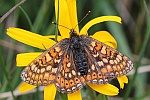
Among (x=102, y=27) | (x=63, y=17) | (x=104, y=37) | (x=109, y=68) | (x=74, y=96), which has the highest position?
(x=102, y=27)

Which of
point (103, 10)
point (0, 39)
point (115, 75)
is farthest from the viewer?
point (103, 10)

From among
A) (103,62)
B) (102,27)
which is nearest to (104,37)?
(103,62)

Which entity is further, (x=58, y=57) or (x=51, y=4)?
(x=51, y=4)

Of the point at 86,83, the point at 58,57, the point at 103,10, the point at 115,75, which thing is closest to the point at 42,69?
the point at 58,57

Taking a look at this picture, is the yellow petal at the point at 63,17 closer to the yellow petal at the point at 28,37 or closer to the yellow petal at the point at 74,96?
the yellow petal at the point at 28,37

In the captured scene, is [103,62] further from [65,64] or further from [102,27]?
[102,27]

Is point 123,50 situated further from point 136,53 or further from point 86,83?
point 86,83

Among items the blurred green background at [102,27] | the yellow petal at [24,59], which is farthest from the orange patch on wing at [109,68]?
the blurred green background at [102,27]
